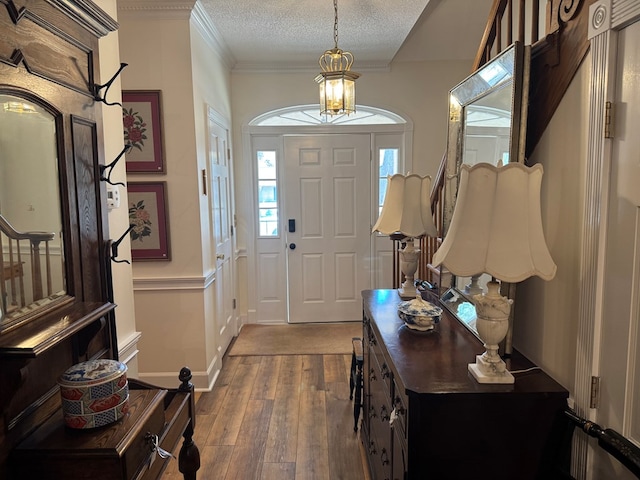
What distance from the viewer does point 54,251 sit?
1271 millimetres

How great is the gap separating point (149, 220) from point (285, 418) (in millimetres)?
1661

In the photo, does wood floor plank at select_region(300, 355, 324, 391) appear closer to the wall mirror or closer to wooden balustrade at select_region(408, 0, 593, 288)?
the wall mirror

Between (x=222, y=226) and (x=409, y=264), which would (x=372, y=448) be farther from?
(x=222, y=226)

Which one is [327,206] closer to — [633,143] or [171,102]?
[171,102]

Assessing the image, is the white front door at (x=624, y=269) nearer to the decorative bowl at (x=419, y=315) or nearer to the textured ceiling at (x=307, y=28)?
the decorative bowl at (x=419, y=315)

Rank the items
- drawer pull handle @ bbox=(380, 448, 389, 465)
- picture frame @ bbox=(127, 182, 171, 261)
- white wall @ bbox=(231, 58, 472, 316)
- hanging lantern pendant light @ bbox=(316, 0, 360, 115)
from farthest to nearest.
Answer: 1. white wall @ bbox=(231, 58, 472, 316)
2. picture frame @ bbox=(127, 182, 171, 261)
3. hanging lantern pendant light @ bbox=(316, 0, 360, 115)
4. drawer pull handle @ bbox=(380, 448, 389, 465)

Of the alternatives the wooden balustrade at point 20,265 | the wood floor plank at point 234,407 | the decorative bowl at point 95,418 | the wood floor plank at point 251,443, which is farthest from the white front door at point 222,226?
the decorative bowl at point 95,418

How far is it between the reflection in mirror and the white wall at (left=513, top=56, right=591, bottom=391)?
151 centimetres

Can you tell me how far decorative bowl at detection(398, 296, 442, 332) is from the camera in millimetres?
1777

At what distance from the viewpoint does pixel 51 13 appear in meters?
1.23

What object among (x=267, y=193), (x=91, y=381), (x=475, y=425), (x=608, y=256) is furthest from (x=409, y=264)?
(x=267, y=193)

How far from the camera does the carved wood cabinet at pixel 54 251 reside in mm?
1066

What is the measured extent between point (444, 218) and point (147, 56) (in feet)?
7.48

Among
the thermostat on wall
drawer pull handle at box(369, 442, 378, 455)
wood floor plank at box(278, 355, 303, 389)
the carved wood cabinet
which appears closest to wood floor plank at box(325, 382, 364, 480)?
drawer pull handle at box(369, 442, 378, 455)
